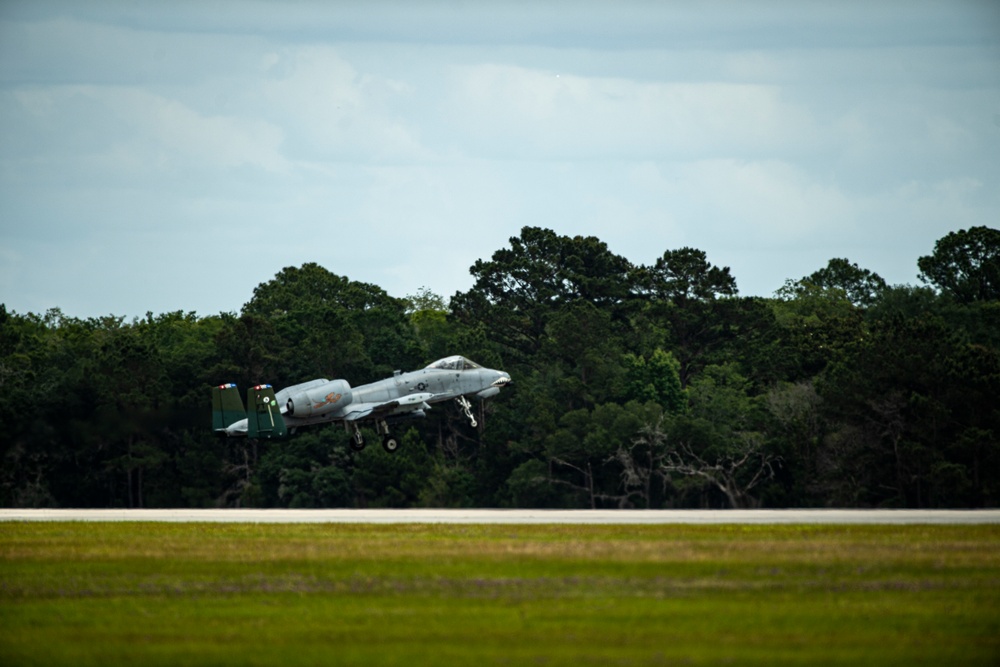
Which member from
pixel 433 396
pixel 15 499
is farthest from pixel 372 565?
pixel 15 499

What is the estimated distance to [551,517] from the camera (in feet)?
173

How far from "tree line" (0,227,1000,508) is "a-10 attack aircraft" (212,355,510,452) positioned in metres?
8.10

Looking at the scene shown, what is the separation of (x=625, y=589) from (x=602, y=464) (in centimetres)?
Answer: 5202

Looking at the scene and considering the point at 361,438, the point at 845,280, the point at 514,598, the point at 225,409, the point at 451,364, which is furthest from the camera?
the point at 845,280

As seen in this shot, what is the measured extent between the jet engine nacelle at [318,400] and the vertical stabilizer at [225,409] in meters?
2.10

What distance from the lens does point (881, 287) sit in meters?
150

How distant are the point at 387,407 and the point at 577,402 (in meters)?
26.4

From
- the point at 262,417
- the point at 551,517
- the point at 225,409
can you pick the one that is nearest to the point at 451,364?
the point at 262,417

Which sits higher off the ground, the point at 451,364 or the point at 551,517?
the point at 451,364

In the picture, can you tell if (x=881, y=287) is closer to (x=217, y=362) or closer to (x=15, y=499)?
(x=217, y=362)

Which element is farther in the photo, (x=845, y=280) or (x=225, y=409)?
(x=845, y=280)

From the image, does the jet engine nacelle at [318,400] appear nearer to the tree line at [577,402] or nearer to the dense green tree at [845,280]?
the tree line at [577,402]

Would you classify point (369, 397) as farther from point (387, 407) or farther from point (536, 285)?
point (536, 285)

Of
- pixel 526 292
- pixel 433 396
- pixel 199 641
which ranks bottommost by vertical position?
pixel 199 641
